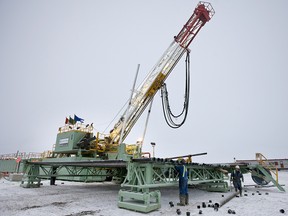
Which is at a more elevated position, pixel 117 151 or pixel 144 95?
pixel 144 95

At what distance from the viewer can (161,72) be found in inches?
661

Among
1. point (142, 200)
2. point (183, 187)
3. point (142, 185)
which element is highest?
point (142, 185)

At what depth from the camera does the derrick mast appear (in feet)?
55.1

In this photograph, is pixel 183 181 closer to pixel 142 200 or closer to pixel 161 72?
pixel 142 200

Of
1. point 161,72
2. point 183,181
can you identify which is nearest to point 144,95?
Result: point 161,72

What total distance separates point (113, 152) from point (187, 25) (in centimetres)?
1348

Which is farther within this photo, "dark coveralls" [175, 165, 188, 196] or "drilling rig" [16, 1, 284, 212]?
"drilling rig" [16, 1, 284, 212]

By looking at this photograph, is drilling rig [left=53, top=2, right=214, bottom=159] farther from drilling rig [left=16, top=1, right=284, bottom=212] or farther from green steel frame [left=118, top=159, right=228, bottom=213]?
green steel frame [left=118, top=159, right=228, bottom=213]

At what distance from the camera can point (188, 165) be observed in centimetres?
1002

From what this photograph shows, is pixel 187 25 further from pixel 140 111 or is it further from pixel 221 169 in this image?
pixel 221 169

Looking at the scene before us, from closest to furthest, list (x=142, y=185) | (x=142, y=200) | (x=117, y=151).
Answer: (x=142, y=185) < (x=142, y=200) < (x=117, y=151)

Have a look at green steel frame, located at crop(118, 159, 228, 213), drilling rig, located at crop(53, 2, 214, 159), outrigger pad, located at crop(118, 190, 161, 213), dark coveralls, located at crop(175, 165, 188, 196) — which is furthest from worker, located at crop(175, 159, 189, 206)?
drilling rig, located at crop(53, 2, 214, 159)

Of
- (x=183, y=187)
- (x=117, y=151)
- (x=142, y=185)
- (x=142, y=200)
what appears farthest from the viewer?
(x=117, y=151)

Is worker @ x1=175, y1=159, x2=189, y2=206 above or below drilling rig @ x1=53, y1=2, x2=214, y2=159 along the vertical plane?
below
